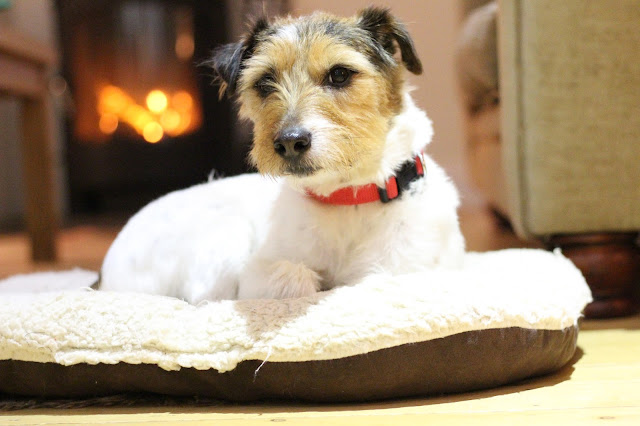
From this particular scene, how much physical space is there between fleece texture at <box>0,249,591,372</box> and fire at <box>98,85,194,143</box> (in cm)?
469

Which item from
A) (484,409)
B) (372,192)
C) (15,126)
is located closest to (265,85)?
(372,192)

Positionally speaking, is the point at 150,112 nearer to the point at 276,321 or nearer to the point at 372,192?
the point at 372,192

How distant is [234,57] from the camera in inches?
75.2

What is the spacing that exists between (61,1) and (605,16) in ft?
18.4

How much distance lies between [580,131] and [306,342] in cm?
121

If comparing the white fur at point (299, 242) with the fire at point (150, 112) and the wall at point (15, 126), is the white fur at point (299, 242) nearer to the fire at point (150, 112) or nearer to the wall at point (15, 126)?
the fire at point (150, 112)

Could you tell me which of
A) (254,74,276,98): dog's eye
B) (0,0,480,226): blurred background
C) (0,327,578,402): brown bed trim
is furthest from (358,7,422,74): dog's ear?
(0,0,480,226): blurred background

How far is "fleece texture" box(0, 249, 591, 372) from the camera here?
57.2 inches

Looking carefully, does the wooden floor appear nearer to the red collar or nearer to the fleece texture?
the fleece texture

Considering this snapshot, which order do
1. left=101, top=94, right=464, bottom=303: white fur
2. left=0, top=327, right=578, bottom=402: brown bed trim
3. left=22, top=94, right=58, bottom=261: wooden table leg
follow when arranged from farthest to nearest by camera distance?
1. left=22, top=94, right=58, bottom=261: wooden table leg
2. left=101, top=94, right=464, bottom=303: white fur
3. left=0, top=327, right=578, bottom=402: brown bed trim

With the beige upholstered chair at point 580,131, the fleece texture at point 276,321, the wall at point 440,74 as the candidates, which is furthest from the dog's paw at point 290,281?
the wall at point 440,74

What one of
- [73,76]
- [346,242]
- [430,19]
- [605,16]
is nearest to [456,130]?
[430,19]

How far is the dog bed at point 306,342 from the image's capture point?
1.45 meters

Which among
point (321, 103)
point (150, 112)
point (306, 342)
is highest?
point (150, 112)
